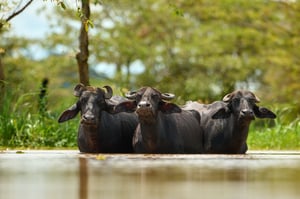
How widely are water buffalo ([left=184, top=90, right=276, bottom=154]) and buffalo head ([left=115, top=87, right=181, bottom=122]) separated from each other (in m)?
0.76

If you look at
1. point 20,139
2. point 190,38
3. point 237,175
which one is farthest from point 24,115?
point 190,38

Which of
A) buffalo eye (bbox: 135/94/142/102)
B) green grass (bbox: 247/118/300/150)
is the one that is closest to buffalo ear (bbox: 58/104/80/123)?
buffalo eye (bbox: 135/94/142/102)

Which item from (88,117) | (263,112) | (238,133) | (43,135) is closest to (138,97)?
(88,117)

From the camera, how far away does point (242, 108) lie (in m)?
11.2

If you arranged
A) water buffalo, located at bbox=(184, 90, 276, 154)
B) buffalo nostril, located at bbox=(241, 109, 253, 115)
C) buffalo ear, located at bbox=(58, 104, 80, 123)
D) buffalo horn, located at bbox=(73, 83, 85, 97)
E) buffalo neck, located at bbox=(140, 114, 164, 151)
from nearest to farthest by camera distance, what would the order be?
buffalo neck, located at bbox=(140, 114, 164, 151) → buffalo nostril, located at bbox=(241, 109, 253, 115) → water buffalo, located at bbox=(184, 90, 276, 154) → buffalo horn, located at bbox=(73, 83, 85, 97) → buffalo ear, located at bbox=(58, 104, 80, 123)

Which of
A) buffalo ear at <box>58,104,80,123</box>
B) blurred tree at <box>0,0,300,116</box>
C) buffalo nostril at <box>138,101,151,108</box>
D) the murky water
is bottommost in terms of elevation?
the murky water

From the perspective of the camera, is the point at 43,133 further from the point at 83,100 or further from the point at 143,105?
the point at 143,105

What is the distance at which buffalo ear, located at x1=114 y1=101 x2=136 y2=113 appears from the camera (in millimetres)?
11133

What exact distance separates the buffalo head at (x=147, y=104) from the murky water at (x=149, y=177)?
2.34 feet

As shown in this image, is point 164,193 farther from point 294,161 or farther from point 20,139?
point 20,139

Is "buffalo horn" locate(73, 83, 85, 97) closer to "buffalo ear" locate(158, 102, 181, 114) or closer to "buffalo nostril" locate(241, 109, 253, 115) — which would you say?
"buffalo ear" locate(158, 102, 181, 114)

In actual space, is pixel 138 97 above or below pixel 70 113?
above

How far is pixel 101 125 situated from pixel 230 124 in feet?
5.68

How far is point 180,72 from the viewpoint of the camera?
137 feet
